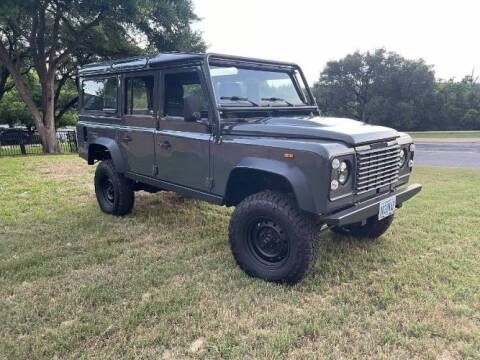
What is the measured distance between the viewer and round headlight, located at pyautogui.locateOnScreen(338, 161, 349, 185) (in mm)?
2822

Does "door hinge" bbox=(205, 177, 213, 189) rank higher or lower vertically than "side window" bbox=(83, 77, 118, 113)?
lower

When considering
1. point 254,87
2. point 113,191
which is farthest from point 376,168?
point 113,191

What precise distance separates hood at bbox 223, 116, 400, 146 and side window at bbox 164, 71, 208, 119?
442mm

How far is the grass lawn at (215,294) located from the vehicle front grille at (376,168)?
839mm

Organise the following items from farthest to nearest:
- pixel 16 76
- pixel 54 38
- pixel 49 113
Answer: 1. pixel 49 113
2. pixel 16 76
3. pixel 54 38

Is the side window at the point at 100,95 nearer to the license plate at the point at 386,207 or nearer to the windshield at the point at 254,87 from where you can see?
the windshield at the point at 254,87

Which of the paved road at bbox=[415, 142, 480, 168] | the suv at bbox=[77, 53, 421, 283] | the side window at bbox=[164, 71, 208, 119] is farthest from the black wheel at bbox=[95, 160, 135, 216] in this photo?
the paved road at bbox=[415, 142, 480, 168]

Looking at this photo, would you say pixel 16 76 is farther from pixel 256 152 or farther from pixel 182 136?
pixel 256 152

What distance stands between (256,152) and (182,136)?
39.4 inches

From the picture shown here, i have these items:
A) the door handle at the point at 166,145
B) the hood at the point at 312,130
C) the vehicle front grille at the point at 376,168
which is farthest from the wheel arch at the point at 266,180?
the door handle at the point at 166,145

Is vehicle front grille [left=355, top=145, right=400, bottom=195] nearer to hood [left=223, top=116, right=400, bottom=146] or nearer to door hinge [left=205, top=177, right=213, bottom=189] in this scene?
hood [left=223, top=116, right=400, bottom=146]

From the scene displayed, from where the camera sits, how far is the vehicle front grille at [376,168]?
297 centimetres

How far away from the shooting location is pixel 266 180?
343cm

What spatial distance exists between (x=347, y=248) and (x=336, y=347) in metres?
1.68
